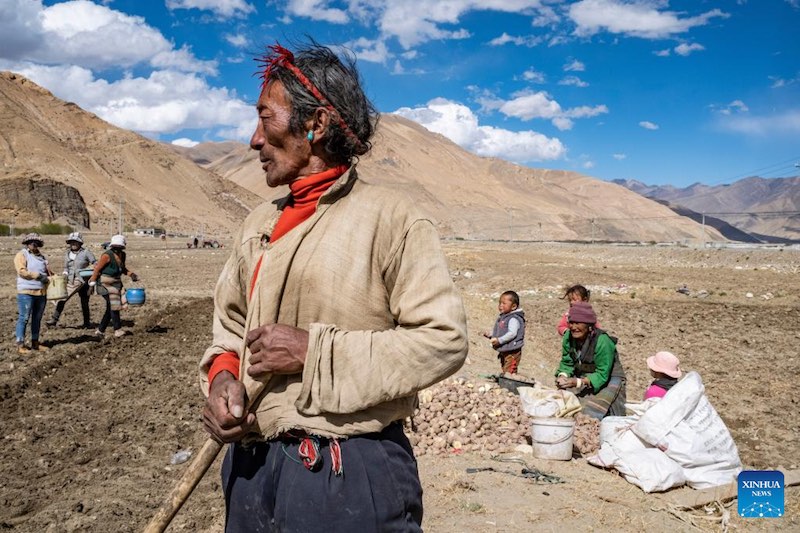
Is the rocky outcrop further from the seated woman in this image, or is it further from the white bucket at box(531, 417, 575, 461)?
the white bucket at box(531, 417, 575, 461)

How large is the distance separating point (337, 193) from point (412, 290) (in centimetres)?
32

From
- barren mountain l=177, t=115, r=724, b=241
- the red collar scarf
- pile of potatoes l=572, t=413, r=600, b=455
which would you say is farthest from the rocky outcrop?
the red collar scarf

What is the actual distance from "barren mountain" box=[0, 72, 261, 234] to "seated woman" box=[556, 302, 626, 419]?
57829 mm

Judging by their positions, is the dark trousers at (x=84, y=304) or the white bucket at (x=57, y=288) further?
the dark trousers at (x=84, y=304)

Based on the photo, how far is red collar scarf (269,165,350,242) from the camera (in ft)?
5.48

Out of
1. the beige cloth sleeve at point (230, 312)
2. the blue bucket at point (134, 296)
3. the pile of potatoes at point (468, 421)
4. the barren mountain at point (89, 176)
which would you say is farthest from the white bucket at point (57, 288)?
the barren mountain at point (89, 176)

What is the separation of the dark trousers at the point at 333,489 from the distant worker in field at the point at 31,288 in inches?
339

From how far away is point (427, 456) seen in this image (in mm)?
5883

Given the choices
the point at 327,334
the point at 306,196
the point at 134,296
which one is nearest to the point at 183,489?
the point at 327,334

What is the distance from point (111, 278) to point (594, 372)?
7.36 m

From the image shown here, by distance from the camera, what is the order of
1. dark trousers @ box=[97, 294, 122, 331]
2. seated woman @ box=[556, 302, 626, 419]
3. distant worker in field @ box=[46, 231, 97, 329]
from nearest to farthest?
seated woman @ box=[556, 302, 626, 419] < dark trousers @ box=[97, 294, 122, 331] < distant worker in field @ box=[46, 231, 97, 329]

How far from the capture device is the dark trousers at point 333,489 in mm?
1522

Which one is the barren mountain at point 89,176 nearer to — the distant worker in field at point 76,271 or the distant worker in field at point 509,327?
the distant worker in field at point 76,271

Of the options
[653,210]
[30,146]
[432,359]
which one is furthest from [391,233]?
[653,210]
